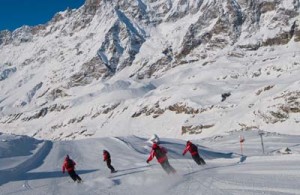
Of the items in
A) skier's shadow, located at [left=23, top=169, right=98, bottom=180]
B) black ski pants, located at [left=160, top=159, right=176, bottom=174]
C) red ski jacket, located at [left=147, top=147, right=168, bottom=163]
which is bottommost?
black ski pants, located at [left=160, top=159, right=176, bottom=174]

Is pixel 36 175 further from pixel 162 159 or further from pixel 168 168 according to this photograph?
pixel 168 168

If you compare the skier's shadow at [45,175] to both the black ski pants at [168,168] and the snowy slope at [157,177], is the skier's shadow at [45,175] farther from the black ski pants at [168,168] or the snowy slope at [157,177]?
the black ski pants at [168,168]

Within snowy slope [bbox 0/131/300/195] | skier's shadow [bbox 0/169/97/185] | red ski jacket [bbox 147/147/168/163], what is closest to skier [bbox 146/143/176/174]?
red ski jacket [bbox 147/147/168/163]

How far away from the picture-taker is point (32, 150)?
123ft

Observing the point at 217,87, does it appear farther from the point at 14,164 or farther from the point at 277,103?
the point at 14,164

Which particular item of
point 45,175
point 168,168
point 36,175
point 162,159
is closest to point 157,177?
point 168,168

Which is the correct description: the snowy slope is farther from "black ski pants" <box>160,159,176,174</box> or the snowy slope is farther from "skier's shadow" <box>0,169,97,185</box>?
"black ski pants" <box>160,159,176,174</box>

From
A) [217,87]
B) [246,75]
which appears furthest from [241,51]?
[217,87]

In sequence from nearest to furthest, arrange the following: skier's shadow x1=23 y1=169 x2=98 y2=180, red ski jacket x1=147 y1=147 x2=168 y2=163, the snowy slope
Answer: the snowy slope, red ski jacket x1=147 y1=147 x2=168 y2=163, skier's shadow x1=23 y1=169 x2=98 y2=180

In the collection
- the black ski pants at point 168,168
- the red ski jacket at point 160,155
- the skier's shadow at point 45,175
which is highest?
the skier's shadow at point 45,175

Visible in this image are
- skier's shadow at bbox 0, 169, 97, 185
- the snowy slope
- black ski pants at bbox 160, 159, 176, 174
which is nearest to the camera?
the snowy slope

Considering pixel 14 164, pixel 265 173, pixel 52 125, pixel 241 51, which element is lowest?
pixel 241 51

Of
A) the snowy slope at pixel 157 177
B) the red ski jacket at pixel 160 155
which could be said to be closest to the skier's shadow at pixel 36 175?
the snowy slope at pixel 157 177

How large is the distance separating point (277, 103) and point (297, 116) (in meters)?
6.50
